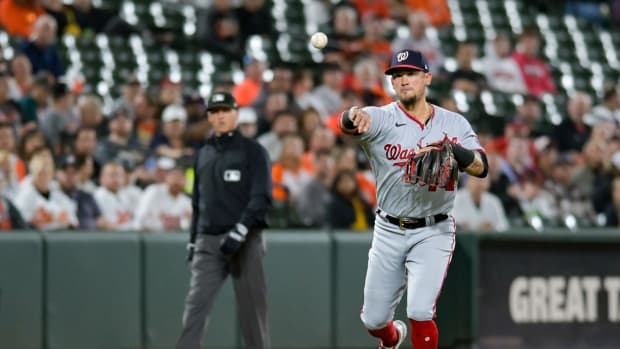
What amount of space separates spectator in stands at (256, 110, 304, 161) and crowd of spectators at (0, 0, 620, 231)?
15 millimetres

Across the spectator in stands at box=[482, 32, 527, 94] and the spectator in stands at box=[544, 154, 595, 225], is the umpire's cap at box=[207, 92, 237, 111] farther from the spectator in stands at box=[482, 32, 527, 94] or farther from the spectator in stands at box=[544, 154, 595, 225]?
the spectator in stands at box=[482, 32, 527, 94]

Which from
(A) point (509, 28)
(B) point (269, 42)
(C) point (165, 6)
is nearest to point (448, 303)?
(B) point (269, 42)

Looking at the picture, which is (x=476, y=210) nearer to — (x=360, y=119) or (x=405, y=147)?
(x=405, y=147)

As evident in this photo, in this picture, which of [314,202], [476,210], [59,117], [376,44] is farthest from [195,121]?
[376,44]

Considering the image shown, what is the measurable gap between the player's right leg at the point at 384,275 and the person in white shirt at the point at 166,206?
3.21 m

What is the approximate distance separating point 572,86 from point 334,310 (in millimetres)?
6579

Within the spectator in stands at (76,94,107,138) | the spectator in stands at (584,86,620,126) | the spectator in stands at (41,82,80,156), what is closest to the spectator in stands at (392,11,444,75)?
the spectator in stands at (584,86,620,126)

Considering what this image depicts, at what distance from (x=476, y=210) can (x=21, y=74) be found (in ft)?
14.2

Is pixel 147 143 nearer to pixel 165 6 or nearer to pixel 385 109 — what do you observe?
pixel 165 6

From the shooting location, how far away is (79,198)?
9.78 metres

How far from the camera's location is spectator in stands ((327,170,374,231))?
10469mm

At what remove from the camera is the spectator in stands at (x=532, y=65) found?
14672mm

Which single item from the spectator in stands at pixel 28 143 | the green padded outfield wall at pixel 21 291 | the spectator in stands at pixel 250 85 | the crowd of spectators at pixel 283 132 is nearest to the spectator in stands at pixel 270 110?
the crowd of spectators at pixel 283 132

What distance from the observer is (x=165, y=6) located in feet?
45.2
